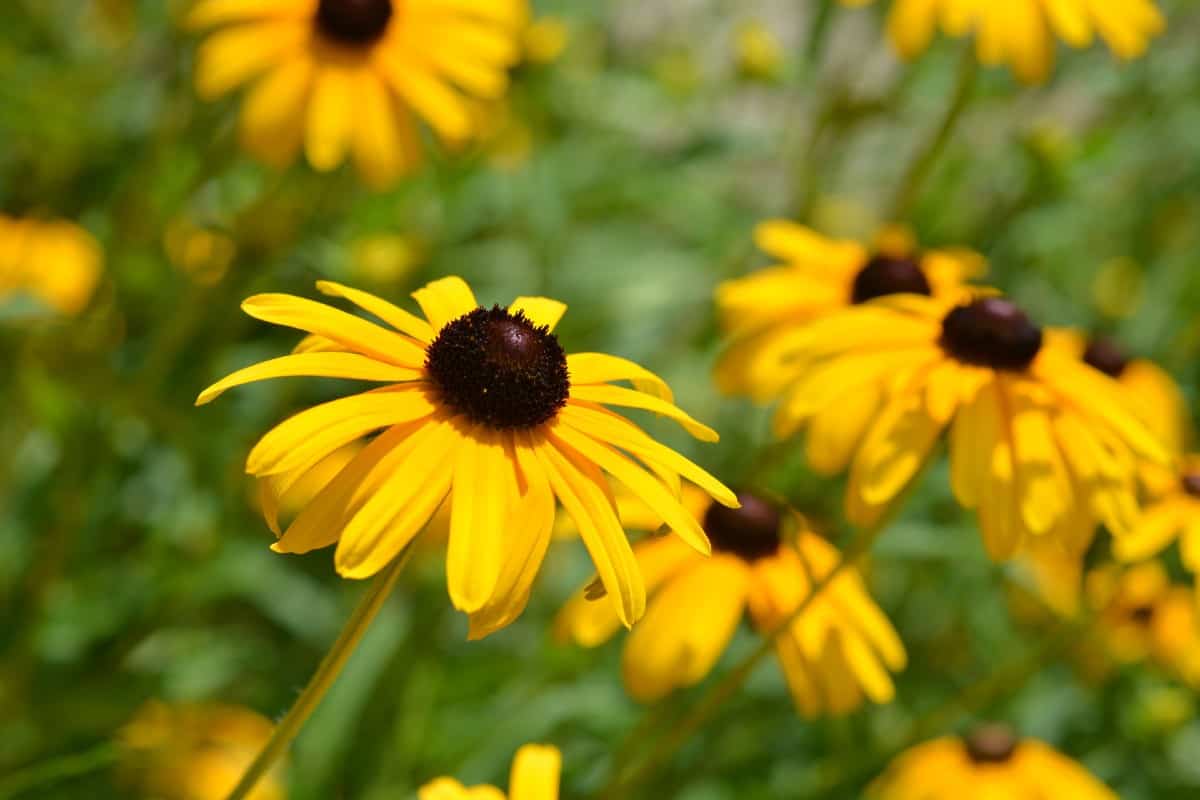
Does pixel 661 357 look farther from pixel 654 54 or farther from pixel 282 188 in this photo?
pixel 654 54

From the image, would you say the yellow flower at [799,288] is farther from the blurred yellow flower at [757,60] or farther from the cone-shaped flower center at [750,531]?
the blurred yellow flower at [757,60]

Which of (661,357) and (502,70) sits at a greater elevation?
(502,70)

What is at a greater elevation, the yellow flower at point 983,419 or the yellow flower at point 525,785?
the yellow flower at point 983,419

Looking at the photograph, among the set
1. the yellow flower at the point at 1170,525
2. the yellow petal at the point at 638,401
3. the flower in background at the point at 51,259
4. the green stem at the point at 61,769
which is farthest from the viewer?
the flower in background at the point at 51,259

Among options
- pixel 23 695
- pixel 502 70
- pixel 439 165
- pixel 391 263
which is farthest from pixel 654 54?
pixel 23 695

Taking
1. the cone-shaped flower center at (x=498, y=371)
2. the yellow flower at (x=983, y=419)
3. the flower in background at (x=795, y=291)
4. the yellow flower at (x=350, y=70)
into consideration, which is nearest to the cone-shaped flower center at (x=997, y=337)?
the yellow flower at (x=983, y=419)

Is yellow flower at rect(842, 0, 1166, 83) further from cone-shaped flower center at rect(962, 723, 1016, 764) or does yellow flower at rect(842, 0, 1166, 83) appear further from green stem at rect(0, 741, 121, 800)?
green stem at rect(0, 741, 121, 800)

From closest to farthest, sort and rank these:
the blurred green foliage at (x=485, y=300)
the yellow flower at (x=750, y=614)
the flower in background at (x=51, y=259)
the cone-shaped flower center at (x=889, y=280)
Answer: the yellow flower at (x=750, y=614)
the cone-shaped flower center at (x=889, y=280)
the blurred green foliage at (x=485, y=300)
the flower in background at (x=51, y=259)

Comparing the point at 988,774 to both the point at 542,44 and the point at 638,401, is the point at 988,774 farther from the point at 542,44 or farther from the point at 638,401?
the point at 542,44
